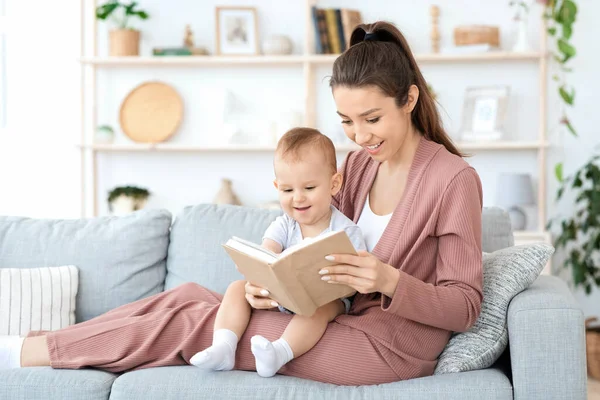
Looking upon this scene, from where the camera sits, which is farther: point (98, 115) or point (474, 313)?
point (98, 115)

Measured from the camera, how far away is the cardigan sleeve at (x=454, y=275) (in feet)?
6.08

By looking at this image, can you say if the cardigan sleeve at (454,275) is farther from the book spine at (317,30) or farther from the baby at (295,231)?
the book spine at (317,30)

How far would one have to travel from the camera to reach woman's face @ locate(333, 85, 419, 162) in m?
1.97

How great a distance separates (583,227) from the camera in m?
4.12

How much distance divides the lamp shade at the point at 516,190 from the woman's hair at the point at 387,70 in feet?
7.68

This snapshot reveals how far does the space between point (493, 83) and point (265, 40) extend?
1351 millimetres

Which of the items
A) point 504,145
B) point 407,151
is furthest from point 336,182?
point 504,145

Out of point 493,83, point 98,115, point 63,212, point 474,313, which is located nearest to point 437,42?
point 493,83

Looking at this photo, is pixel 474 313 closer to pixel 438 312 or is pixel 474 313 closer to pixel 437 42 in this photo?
pixel 438 312

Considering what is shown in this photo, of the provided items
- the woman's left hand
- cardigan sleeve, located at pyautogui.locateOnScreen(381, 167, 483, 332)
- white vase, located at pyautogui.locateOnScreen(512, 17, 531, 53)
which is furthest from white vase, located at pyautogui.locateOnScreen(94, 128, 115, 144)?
the woman's left hand

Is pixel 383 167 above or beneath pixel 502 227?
above

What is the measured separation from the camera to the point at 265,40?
4676 millimetres

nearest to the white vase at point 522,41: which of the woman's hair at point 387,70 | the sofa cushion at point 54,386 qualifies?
the woman's hair at point 387,70

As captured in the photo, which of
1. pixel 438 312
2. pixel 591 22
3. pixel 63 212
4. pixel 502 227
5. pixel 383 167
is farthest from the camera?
pixel 63 212
